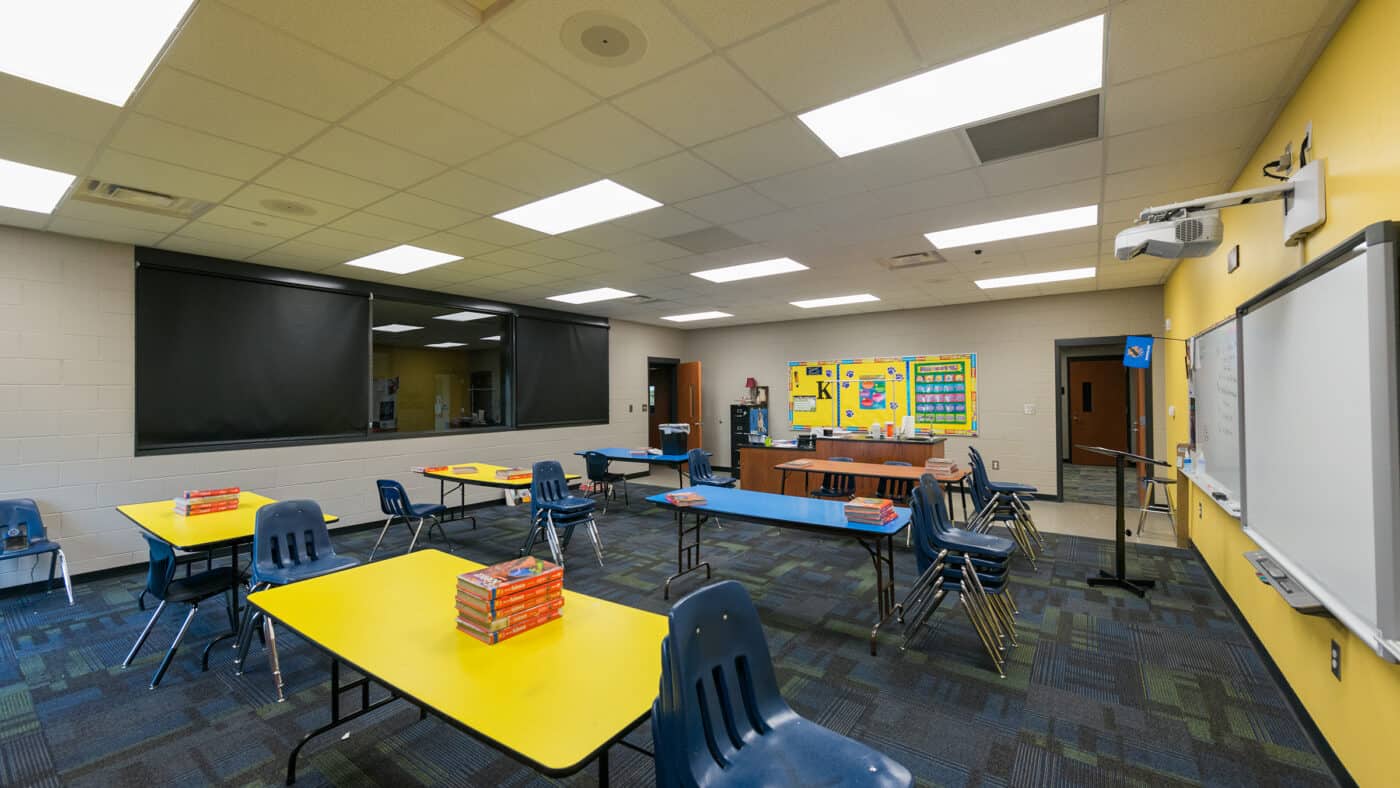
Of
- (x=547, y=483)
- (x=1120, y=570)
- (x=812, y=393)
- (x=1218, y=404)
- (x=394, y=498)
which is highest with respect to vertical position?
(x=812, y=393)

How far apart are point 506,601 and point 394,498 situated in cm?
395

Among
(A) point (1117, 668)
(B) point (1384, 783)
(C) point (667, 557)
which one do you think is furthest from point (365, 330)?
(B) point (1384, 783)

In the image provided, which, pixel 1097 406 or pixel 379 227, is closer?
pixel 379 227

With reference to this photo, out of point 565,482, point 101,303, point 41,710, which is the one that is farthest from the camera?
point 565,482

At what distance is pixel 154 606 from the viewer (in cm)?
408

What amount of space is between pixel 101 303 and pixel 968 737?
23.3 feet

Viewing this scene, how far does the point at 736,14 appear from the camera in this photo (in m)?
2.02

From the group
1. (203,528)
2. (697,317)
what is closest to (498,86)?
(203,528)

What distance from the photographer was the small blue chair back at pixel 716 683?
1334 mm

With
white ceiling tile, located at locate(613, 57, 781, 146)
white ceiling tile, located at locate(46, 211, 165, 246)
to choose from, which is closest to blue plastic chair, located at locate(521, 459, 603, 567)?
white ceiling tile, located at locate(613, 57, 781, 146)

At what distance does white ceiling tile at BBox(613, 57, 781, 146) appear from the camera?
2404 millimetres

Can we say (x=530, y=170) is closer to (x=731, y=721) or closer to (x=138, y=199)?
(x=138, y=199)

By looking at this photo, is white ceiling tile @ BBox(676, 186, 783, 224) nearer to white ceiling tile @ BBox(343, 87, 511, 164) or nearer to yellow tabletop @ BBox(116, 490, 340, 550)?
white ceiling tile @ BBox(343, 87, 511, 164)

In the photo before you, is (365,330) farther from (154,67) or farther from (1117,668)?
(1117,668)
